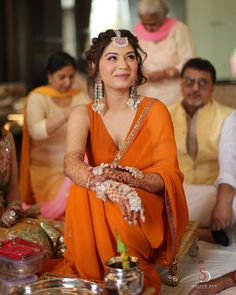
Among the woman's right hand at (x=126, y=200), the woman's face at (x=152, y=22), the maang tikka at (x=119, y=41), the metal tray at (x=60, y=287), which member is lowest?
the metal tray at (x=60, y=287)

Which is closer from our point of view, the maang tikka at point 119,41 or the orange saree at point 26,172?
the maang tikka at point 119,41

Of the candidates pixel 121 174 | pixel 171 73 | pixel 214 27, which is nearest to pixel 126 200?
pixel 121 174

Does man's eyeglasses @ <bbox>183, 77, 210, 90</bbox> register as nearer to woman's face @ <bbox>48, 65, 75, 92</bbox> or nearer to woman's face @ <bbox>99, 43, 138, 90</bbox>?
woman's face @ <bbox>48, 65, 75, 92</bbox>

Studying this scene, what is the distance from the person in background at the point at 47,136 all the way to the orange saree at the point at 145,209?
141 cm

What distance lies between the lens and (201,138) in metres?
3.52

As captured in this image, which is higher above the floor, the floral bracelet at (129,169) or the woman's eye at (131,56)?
the woman's eye at (131,56)

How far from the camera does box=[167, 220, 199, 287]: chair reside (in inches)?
99.4

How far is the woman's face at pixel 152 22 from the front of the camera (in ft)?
14.4

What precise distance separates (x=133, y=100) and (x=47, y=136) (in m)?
1.55

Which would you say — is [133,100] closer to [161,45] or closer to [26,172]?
[26,172]

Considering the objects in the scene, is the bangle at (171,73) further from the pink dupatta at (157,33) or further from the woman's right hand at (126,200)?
the woman's right hand at (126,200)

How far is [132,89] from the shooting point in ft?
8.25

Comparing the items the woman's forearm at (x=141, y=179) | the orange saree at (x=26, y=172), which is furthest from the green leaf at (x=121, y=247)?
the orange saree at (x=26, y=172)

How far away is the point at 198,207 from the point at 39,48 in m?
3.91
